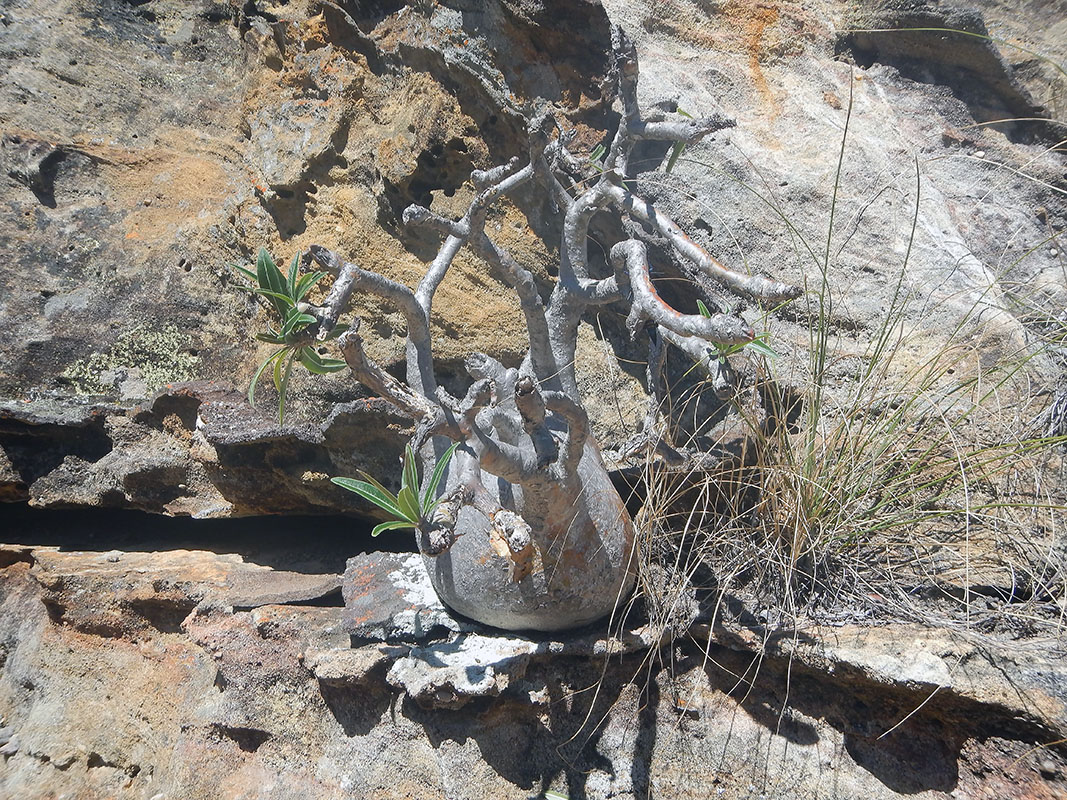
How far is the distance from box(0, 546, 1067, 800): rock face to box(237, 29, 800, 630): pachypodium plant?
154 mm

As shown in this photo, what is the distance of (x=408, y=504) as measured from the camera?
1.39 m

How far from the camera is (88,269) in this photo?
7.48ft

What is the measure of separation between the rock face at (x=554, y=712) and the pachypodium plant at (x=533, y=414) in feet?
0.51

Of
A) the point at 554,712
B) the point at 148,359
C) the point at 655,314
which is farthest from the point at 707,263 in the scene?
the point at 148,359

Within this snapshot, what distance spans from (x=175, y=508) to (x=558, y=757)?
1362mm

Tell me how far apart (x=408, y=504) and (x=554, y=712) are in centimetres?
67

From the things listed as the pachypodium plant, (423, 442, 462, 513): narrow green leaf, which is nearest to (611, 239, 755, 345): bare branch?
the pachypodium plant

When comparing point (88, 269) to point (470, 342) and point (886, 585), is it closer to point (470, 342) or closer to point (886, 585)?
point (470, 342)

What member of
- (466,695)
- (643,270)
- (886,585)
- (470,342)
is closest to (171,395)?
(470,342)

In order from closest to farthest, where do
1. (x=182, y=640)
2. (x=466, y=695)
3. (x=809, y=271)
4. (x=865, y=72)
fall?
(x=466, y=695)
(x=182, y=640)
(x=809, y=271)
(x=865, y=72)

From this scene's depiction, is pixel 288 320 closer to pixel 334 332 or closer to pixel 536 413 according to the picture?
pixel 334 332

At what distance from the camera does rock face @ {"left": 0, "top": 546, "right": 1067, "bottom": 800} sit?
151 cm

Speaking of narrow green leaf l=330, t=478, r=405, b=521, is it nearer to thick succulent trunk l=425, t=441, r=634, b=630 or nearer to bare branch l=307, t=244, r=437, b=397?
thick succulent trunk l=425, t=441, r=634, b=630

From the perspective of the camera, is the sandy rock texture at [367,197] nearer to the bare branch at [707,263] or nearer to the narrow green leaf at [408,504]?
the bare branch at [707,263]
